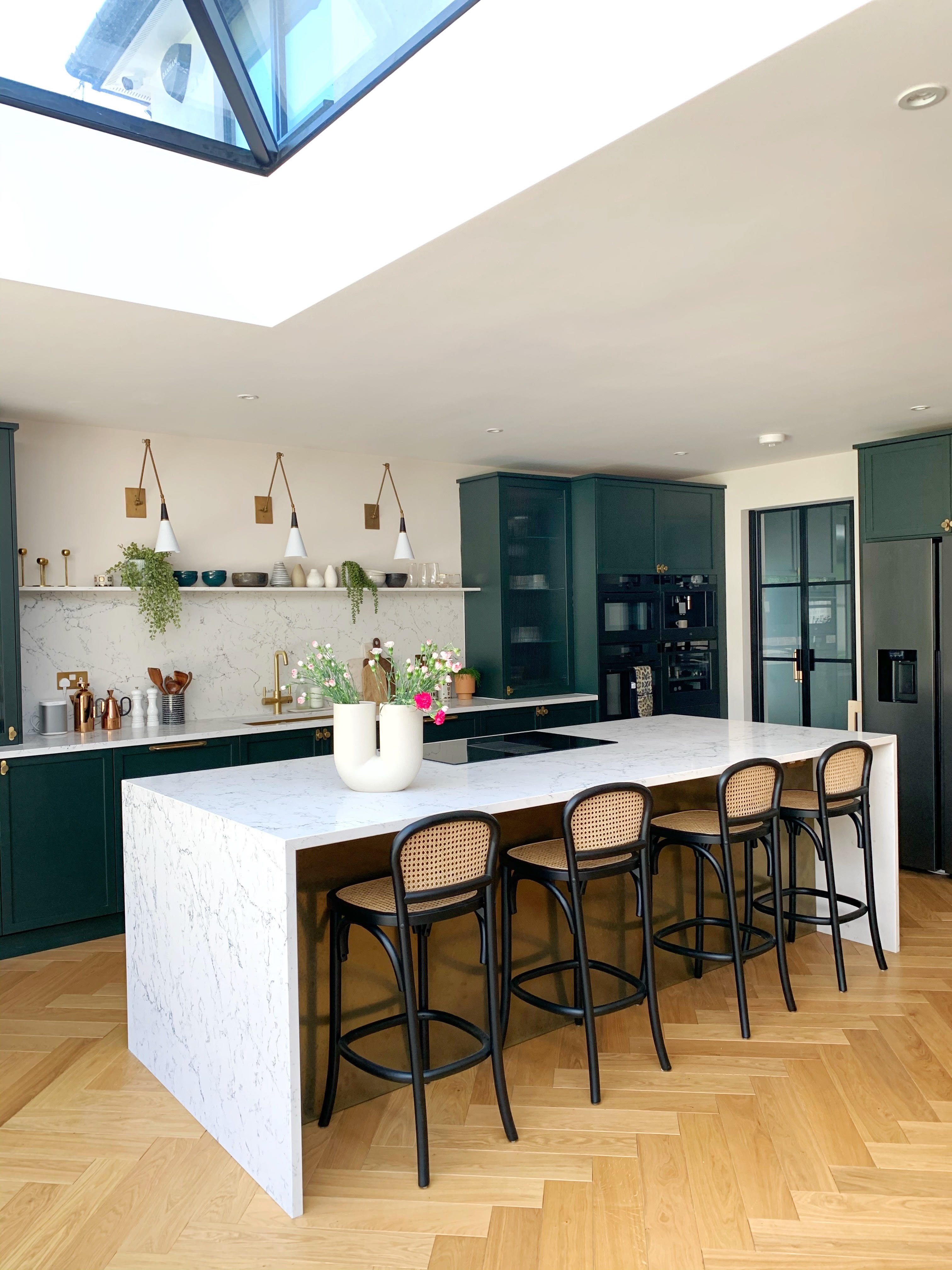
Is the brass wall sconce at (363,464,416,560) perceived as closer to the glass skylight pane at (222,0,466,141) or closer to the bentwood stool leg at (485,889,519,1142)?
the glass skylight pane at (222,0,466,141)

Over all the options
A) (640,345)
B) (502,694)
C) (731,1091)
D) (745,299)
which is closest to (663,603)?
(502,694)

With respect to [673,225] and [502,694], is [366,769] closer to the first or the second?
[673,225]

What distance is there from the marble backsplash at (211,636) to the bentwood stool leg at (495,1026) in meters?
3.27

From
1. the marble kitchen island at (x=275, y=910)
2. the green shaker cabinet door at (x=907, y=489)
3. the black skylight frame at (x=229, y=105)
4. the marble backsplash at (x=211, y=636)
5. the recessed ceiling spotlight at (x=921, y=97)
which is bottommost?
the marble kitchen island at (x=275, y=910)

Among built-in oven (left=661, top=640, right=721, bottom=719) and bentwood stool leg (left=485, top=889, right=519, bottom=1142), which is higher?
built-in oven (left=661, top=640, right=721, bottom=719)

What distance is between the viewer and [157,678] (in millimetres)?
5379

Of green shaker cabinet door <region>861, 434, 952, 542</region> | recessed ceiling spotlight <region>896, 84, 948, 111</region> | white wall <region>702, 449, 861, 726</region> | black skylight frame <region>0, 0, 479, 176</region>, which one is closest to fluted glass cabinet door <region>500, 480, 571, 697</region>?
white wall <region>702, 449, 861, 726</region>

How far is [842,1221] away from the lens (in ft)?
7.72

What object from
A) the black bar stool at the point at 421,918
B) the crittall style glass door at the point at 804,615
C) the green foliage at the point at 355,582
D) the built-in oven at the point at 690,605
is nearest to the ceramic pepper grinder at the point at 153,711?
the green foliage at the point at 355,582

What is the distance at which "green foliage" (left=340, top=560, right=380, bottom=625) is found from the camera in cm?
595

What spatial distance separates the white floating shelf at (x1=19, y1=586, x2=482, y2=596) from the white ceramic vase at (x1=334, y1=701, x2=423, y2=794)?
257 centimetres

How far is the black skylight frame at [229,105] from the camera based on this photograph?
285 cm

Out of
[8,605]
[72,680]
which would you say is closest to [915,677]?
[72,680]

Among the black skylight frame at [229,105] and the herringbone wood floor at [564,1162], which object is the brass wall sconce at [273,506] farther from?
the herringbone wood floor at [564,1162]
